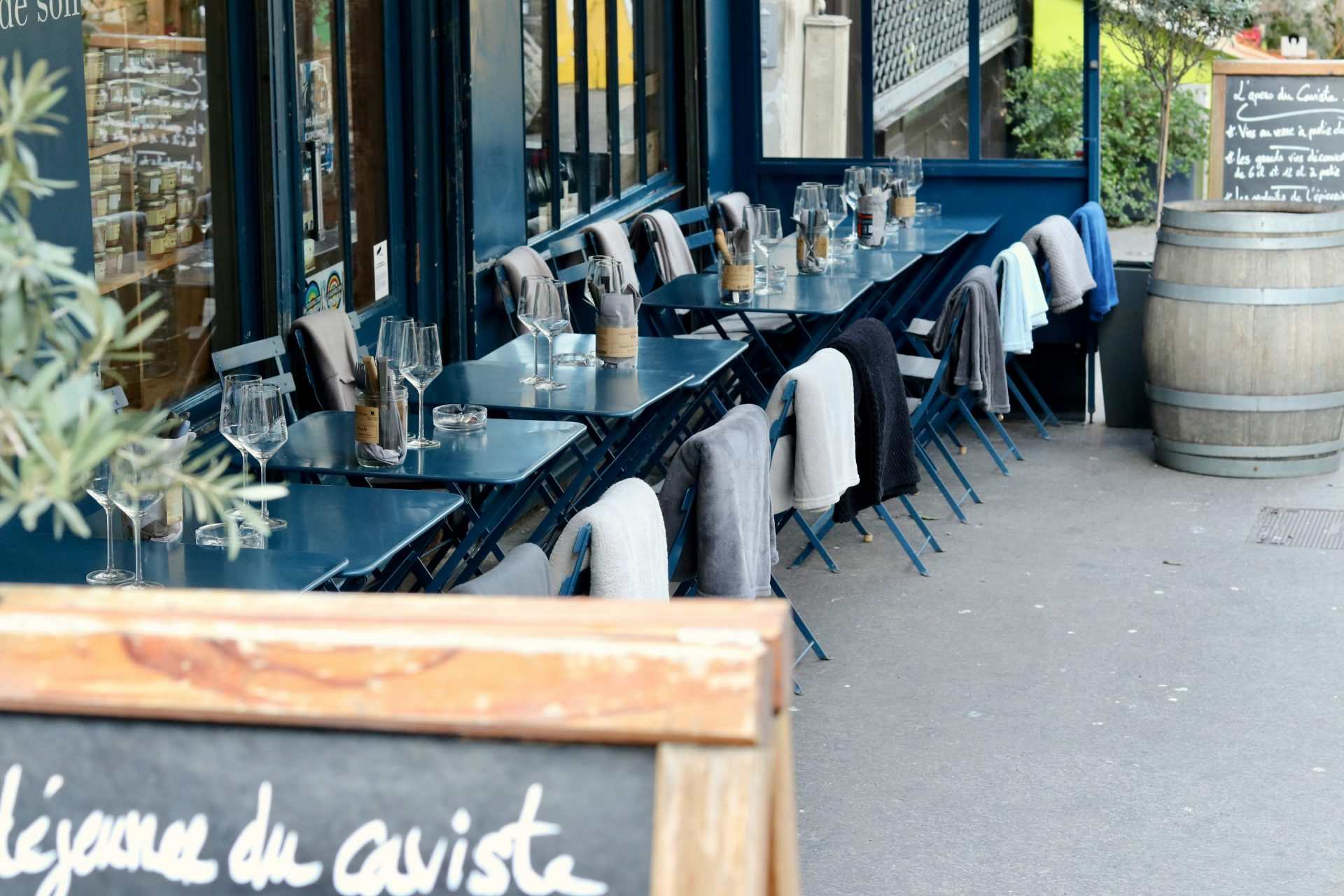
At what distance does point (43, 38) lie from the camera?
379 cm

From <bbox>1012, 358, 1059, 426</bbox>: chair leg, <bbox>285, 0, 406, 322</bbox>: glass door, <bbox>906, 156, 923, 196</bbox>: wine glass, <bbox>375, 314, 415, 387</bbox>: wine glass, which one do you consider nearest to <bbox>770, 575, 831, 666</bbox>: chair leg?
<bbox>375, 314, 415, 387</bbox>: wine glass

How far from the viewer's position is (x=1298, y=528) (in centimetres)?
615

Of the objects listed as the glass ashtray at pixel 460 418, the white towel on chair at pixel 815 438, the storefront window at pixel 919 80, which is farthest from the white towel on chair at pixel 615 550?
the storefront window at pixel 919 80

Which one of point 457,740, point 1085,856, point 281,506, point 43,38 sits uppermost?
point 43,38

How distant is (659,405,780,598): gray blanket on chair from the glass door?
5.68 feet

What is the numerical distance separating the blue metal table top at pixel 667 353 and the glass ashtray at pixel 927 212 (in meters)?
3.02

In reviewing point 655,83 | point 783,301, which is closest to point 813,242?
point 783,301

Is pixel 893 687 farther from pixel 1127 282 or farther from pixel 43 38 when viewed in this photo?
pixel 1127 282

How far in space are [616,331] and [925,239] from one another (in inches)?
116

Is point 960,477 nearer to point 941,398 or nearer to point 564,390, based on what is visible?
point 941,398

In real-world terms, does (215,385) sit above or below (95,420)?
below

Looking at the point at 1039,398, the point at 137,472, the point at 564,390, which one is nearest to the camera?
the point at 137,472

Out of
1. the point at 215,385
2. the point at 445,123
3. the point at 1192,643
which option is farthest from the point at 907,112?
the point at 215,385

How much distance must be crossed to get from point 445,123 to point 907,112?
10.5ft
